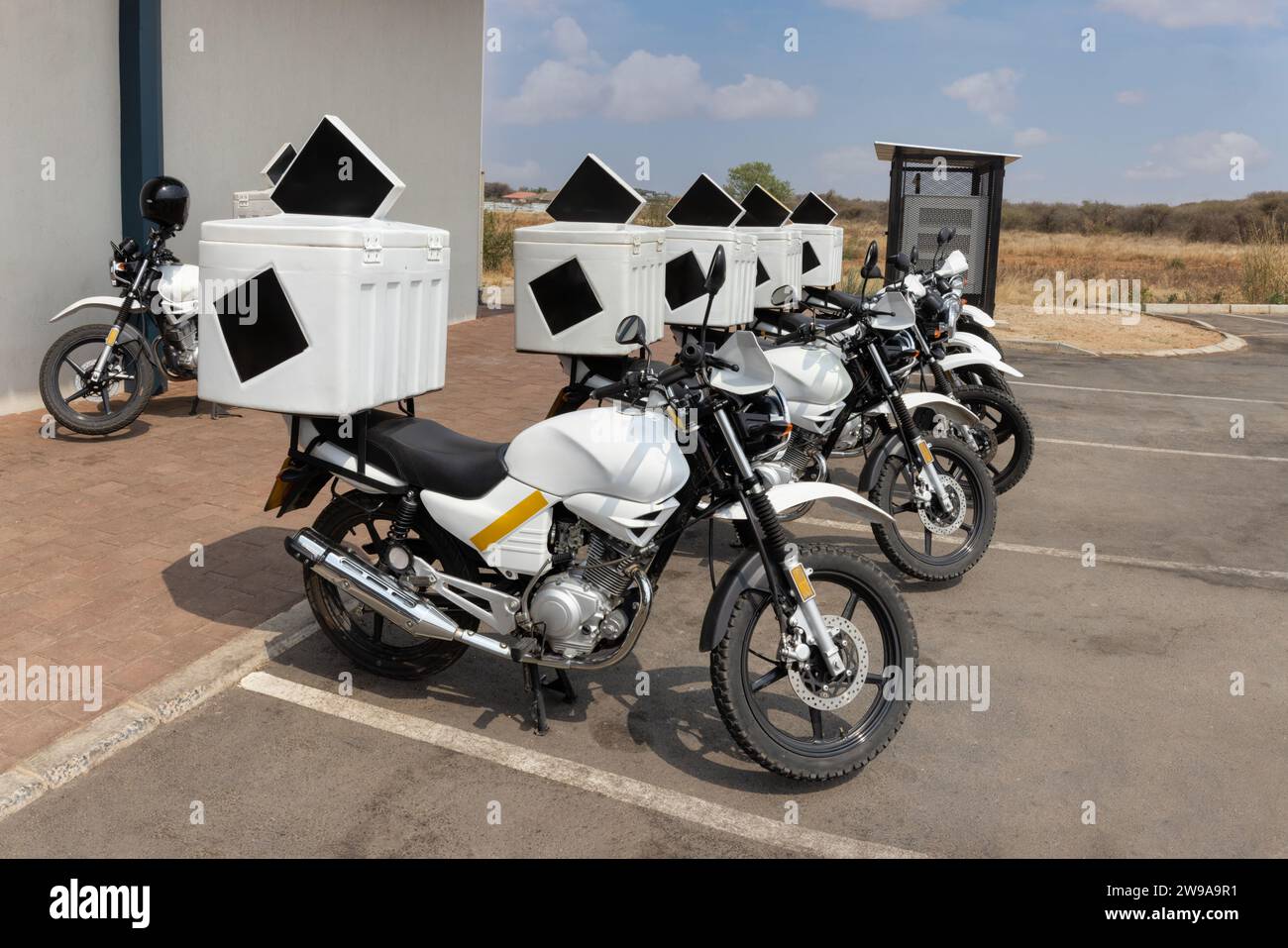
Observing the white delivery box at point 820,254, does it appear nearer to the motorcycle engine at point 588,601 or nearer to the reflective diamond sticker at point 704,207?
the reflective diamond sticker at point 704,207

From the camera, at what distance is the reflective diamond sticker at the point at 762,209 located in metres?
9.26

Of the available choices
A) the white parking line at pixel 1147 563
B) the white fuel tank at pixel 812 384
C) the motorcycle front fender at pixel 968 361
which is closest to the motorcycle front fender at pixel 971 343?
the motorcycle front fender at pixel 968 361

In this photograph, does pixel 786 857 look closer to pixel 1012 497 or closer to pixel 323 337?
pixel 323 337

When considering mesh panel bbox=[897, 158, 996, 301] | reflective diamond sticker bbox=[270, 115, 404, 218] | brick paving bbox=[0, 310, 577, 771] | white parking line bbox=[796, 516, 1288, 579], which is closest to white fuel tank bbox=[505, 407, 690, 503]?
reflective diamond sticker bbox=[270, 115, 404, 218]

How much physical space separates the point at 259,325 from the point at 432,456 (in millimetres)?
721

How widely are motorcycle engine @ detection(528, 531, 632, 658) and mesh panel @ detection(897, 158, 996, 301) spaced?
11.1 metres

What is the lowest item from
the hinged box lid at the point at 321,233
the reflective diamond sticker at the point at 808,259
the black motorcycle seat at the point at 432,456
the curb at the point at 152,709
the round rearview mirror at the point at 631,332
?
the curb at the point at 152,709

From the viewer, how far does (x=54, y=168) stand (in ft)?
27.1

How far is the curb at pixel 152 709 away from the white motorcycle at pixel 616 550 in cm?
60

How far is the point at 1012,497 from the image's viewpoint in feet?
25.3

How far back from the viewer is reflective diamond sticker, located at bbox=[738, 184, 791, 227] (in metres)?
9.26

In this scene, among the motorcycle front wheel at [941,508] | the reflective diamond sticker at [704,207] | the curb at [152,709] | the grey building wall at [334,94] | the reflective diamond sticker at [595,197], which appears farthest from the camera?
the grey building wall at [334,94]
